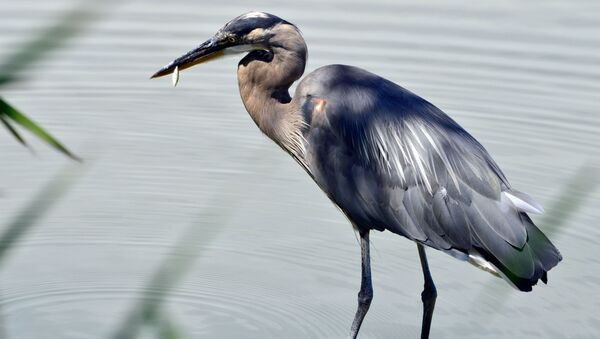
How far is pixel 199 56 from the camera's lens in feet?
16.4

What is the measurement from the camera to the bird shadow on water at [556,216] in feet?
7.38

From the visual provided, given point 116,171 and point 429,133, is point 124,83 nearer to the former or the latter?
point 116,171

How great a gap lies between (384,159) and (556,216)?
250 cm

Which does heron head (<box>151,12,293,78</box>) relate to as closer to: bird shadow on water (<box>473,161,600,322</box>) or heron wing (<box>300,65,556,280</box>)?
heron wing (<box>300,65,556,280</box>)

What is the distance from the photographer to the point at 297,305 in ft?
16.8

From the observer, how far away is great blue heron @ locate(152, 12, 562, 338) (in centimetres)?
441

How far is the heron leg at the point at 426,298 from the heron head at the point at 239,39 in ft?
3.30

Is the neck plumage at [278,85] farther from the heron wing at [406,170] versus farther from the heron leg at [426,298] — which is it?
the heron leg at [426,298]

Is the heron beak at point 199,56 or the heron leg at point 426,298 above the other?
the heron beak at point 199,56

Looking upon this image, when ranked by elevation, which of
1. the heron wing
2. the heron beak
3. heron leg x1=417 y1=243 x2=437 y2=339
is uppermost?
the heron beak

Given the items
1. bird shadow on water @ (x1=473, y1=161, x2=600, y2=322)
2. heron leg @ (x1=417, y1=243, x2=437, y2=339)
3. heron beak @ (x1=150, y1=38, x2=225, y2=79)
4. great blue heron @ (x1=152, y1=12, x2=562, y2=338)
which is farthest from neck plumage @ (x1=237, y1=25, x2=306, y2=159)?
bird shadow on water @ (x1=473, y1=161, x2=600, y2=322)

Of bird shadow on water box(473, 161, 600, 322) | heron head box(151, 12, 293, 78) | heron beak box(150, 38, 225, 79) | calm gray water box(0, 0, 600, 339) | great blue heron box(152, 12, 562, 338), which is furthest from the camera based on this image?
calm gray water box(0, 0, 600, 339)

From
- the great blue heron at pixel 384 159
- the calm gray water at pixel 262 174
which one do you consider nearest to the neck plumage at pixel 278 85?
the great blue heron at pixel 384 159

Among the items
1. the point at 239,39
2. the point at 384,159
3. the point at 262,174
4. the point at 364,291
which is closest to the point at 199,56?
the point at 239,39
